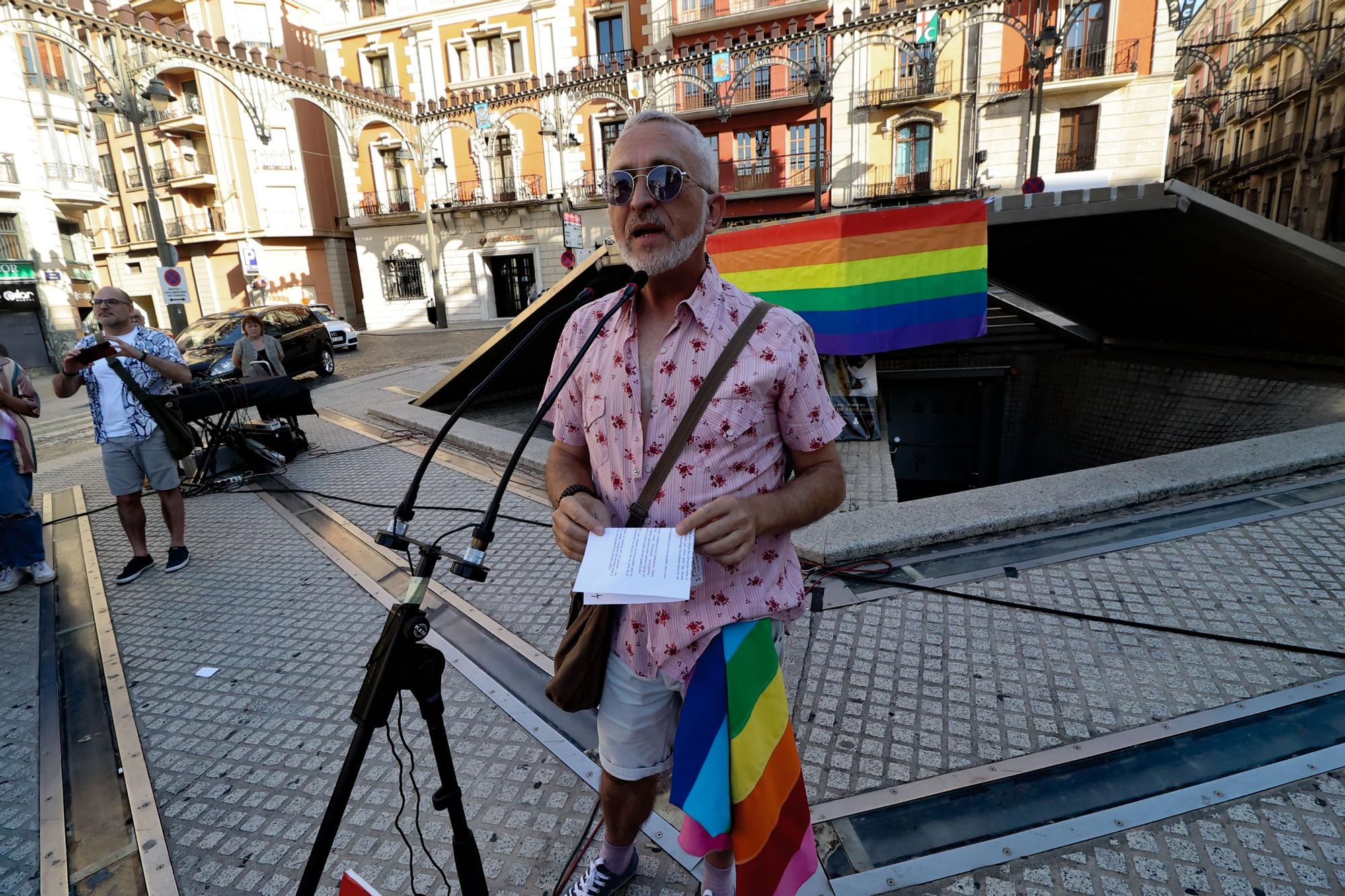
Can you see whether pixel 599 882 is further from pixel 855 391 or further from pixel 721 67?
pixel 721 67

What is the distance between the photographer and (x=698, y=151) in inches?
67.4

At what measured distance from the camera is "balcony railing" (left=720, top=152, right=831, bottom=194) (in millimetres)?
24625

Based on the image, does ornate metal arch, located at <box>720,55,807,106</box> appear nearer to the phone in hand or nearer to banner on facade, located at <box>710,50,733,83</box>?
banner on facade, located at <box>710,50,733,83</box>

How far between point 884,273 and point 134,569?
23.2 feet

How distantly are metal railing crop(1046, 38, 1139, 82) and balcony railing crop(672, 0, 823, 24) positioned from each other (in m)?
9.76

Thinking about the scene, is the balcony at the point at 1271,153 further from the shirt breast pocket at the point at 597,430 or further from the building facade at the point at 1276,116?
the shirt breast pocket at the point at 597,430

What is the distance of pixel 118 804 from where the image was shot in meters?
2.51

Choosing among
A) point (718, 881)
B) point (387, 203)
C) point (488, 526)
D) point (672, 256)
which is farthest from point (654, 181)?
point (387, 203)

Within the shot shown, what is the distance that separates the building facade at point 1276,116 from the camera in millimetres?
25594

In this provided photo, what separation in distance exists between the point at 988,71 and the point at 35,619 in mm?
26998

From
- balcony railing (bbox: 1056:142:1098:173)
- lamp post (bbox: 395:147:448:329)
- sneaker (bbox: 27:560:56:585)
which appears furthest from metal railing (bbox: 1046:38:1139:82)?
sneaker (bbox: 27:560:56:585)

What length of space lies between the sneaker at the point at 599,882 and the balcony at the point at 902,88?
84.3 feet

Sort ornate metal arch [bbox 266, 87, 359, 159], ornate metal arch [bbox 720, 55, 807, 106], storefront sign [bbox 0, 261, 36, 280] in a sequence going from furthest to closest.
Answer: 1. storefront sign [bbox 0, 261, 36, 280]
2. ornate metal arch [bbox 266, 87, 359, 159]
3. ornate metal arch [bbox 720, 55, 807, 106]

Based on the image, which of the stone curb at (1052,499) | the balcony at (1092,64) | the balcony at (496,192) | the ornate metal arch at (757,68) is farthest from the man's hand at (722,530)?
the balcony at (496,192)
